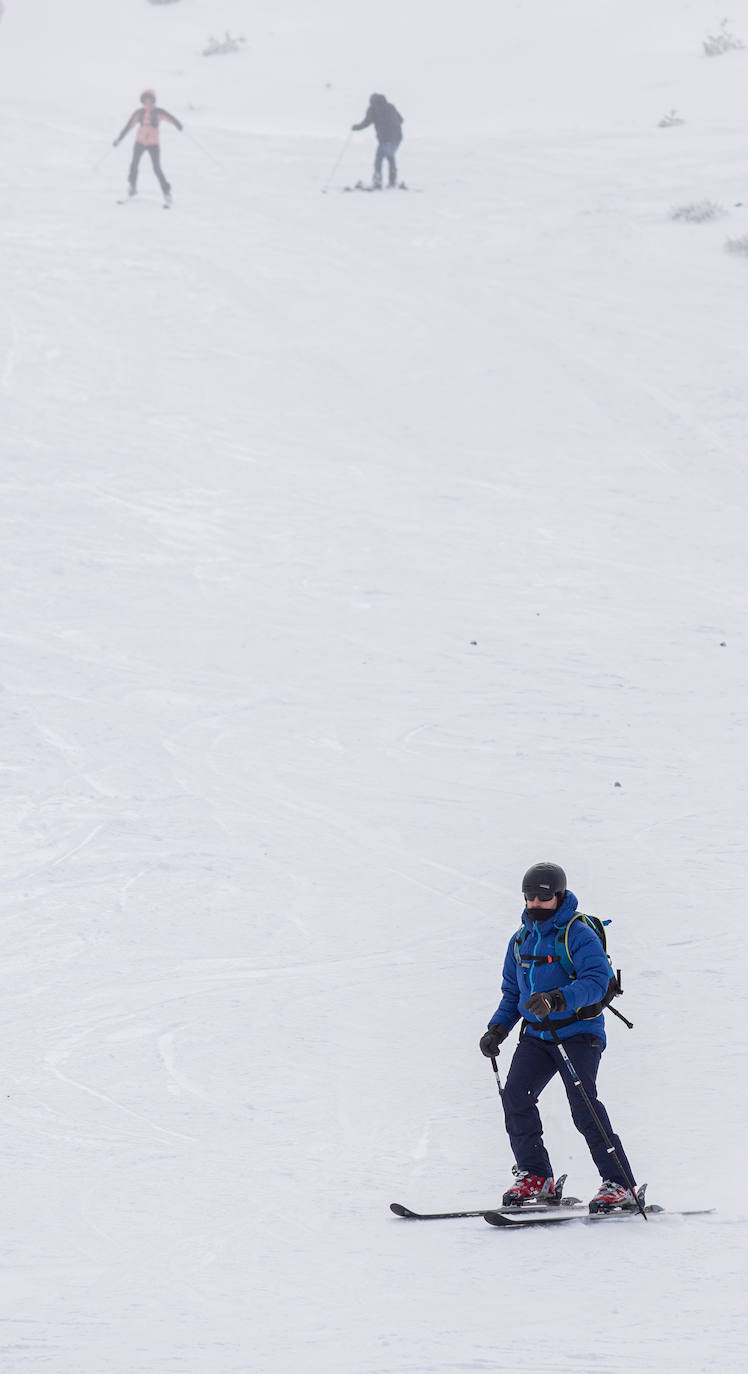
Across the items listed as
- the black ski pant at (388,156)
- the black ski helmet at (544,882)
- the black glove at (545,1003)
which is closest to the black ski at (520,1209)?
the black glove at (545,1003)

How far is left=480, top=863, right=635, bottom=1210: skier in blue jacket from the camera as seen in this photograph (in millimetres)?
5363

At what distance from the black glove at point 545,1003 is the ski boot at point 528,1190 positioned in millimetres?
627

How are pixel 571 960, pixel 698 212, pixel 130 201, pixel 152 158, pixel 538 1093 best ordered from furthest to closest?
pixel 130 201, pixel 152 158, pixel 698 212, pixel 538 1093, pixel 571 960

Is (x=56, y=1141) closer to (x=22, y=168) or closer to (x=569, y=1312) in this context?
(x=569, y=1312)

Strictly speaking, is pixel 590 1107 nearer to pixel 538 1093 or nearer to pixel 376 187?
pixel 538 1093

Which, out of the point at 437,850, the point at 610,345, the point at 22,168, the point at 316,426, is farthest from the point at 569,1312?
the point at 22,168

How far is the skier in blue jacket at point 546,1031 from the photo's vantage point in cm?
536

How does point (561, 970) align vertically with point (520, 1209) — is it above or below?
above

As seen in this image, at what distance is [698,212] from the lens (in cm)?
2256

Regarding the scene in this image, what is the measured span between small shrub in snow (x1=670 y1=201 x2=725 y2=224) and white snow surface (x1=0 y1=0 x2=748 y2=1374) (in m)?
0.52

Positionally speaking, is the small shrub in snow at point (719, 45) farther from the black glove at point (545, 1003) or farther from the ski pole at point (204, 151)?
the black glove at point (545, 1003)

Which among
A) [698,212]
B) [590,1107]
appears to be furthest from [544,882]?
[698,212]

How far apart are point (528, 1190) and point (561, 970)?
2.64 ft

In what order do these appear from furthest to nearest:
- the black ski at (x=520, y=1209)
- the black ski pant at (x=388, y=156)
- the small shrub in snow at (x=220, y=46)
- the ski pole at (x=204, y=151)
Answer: the small shrub in snow at (x=220, y=46) < the ski pole at (x=204, y=151) < the black ski pant at (x=388, y=156) < the black ski at (x=520, y=1209)
